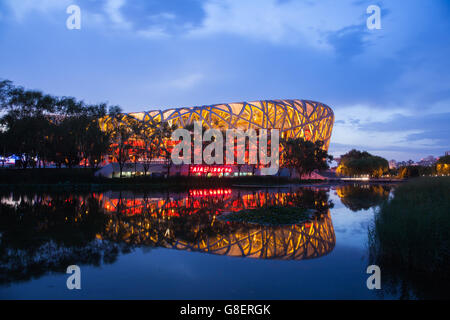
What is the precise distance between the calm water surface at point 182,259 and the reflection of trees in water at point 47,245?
0.08 ft

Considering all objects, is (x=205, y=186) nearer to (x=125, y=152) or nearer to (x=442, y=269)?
(x=125, y=152)

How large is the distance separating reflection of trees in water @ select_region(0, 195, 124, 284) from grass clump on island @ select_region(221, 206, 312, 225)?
5751 millimetres

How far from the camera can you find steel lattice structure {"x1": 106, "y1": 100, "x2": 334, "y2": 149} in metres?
68.8

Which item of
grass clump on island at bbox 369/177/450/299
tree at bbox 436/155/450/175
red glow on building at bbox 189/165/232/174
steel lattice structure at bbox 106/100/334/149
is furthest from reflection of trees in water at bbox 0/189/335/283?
tree at bbox 436/155/450/175

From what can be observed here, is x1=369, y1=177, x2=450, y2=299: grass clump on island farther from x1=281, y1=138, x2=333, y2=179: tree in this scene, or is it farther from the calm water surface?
x1=281, y1=138, x2=333, y2=179: tree

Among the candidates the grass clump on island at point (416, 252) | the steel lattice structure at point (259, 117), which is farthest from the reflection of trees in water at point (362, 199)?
the steel lattice structure at point (259, 117)

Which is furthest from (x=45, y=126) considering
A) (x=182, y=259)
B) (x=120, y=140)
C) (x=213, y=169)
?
A: (x=182, y=259)

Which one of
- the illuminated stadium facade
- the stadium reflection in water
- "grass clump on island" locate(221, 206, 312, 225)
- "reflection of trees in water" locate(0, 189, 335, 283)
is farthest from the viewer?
the illuminated stadium facade

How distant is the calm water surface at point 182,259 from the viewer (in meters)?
6.16

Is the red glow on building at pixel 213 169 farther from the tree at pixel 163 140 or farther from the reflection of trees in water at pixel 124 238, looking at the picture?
the reflection of trees in water at pixel 124 238

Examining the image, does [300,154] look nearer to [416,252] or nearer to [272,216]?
[272,216]

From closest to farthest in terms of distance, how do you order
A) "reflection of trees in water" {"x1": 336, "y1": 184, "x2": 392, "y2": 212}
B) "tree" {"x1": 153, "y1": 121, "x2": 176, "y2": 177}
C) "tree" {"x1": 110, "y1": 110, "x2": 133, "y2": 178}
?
1. "reflection of trees in water" {"x1": 336, "y1": 184, "x2": 392, "y2": 212}
2. "tree" {"x1": 110, "y1": 110, "x2": 133, "y2": 178}
3. "tree" {"x1": 153, "y1": 121, "x2": 176, "y2": 177}
